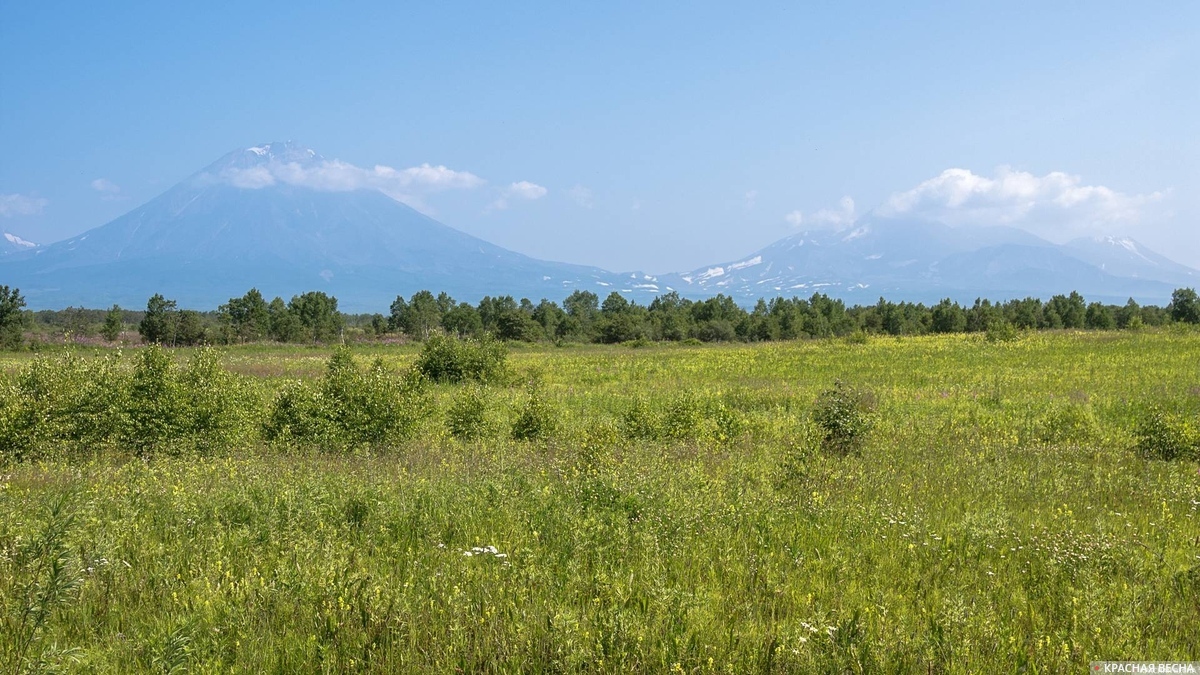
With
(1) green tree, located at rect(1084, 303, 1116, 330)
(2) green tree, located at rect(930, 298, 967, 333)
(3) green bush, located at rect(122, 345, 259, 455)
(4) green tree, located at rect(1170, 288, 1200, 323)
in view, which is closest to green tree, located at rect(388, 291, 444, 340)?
(2) green tree, located at rect(930, 298, 967, 333)

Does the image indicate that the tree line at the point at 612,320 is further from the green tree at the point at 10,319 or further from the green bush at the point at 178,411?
the green bush at the point at 178,411

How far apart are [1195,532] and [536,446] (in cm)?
896

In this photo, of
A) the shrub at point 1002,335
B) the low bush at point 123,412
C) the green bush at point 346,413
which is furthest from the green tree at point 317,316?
the shrub at point 1002,335

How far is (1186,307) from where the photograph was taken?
2849 inches

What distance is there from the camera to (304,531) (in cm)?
543

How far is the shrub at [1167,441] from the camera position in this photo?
35.5 ft

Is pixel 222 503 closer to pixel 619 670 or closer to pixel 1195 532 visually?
pixel 619 670

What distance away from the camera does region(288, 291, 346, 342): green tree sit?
258ft

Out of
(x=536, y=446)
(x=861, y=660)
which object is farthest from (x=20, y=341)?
(x=861, y=660)

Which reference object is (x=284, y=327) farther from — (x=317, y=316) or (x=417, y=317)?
(x=417, y=317)

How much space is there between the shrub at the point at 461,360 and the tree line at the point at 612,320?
40066 millimetres

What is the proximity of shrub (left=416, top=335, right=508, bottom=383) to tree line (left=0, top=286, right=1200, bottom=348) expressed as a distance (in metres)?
40.1

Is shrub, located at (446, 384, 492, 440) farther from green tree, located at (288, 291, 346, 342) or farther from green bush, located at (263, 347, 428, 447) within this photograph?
green tree, located at (288, 291, 346, 342)

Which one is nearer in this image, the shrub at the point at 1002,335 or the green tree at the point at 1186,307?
the shrub at the point at 1002,335
